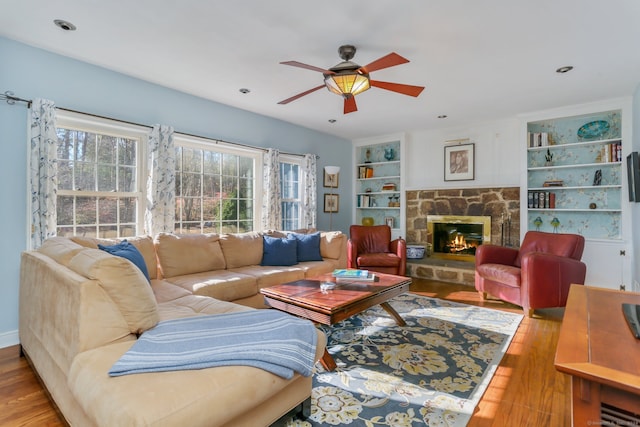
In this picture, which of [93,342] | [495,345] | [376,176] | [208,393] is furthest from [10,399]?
[376,176]

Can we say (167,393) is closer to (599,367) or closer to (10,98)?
(599,367)

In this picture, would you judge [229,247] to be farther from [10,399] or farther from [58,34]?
[58,34]

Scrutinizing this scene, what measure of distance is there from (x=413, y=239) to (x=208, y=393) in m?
5.19

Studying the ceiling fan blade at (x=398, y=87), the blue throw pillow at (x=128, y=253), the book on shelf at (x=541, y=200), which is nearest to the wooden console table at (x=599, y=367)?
the ceiling fan blade at (x=398, y=87)

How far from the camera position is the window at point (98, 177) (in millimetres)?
3039

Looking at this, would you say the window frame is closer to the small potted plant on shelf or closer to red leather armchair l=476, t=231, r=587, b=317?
red leather armchair l=476, t=231, r=587, b=317

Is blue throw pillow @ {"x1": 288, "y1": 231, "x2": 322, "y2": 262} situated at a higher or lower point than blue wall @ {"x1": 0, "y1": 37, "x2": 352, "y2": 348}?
lower

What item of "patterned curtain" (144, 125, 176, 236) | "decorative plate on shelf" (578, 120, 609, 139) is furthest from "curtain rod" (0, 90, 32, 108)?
"decorative plate on shelf" (578, 120, 609, 139)

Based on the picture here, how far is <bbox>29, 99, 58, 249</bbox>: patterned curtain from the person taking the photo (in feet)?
8.87

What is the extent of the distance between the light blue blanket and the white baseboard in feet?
6.77

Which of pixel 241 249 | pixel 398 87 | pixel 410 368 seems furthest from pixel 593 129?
pixel 241 249

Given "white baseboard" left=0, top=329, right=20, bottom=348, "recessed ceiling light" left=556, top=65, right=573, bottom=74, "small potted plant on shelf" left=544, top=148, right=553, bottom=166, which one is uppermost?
"recessed ceiling light" left=556, top=65, right=573, bottom=74

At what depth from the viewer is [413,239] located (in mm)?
5887

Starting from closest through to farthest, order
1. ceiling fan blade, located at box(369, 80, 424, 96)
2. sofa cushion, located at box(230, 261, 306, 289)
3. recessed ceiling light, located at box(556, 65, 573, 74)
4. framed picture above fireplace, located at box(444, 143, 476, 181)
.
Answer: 1. ceiling fan blade, located at box(369, 80, 424, 96)
2. recessed ceiling light, located at box(556, 65, 573, 74)
3. sofa cushion, located at box(230, 261, 306, 289)
4. framed picture above fireplace, located at box(444, 143, 476, 181)
